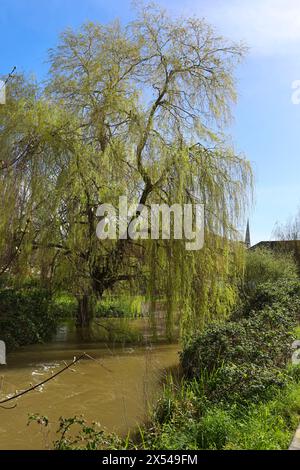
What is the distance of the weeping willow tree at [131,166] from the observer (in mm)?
9500

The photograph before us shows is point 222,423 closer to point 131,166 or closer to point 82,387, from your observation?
point 82,387

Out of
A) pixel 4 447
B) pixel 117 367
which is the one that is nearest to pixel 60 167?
pixel 117 367

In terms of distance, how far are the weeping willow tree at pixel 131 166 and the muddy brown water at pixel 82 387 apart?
1.21 m

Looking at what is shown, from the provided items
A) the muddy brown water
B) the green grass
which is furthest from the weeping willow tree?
the green grass

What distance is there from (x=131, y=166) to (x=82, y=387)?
523 centimetres

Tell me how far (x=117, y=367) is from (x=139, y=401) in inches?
86.0

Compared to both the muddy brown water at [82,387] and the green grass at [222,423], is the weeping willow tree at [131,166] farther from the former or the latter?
the green grass at [222,423]

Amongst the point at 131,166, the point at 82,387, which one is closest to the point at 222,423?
the point at 82,387

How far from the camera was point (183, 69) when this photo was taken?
10.7m

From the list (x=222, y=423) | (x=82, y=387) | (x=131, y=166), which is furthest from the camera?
(x=131, y=166)

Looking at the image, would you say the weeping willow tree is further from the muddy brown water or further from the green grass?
the green grass

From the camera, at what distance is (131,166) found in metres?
10.4

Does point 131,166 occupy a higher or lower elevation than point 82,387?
higher
